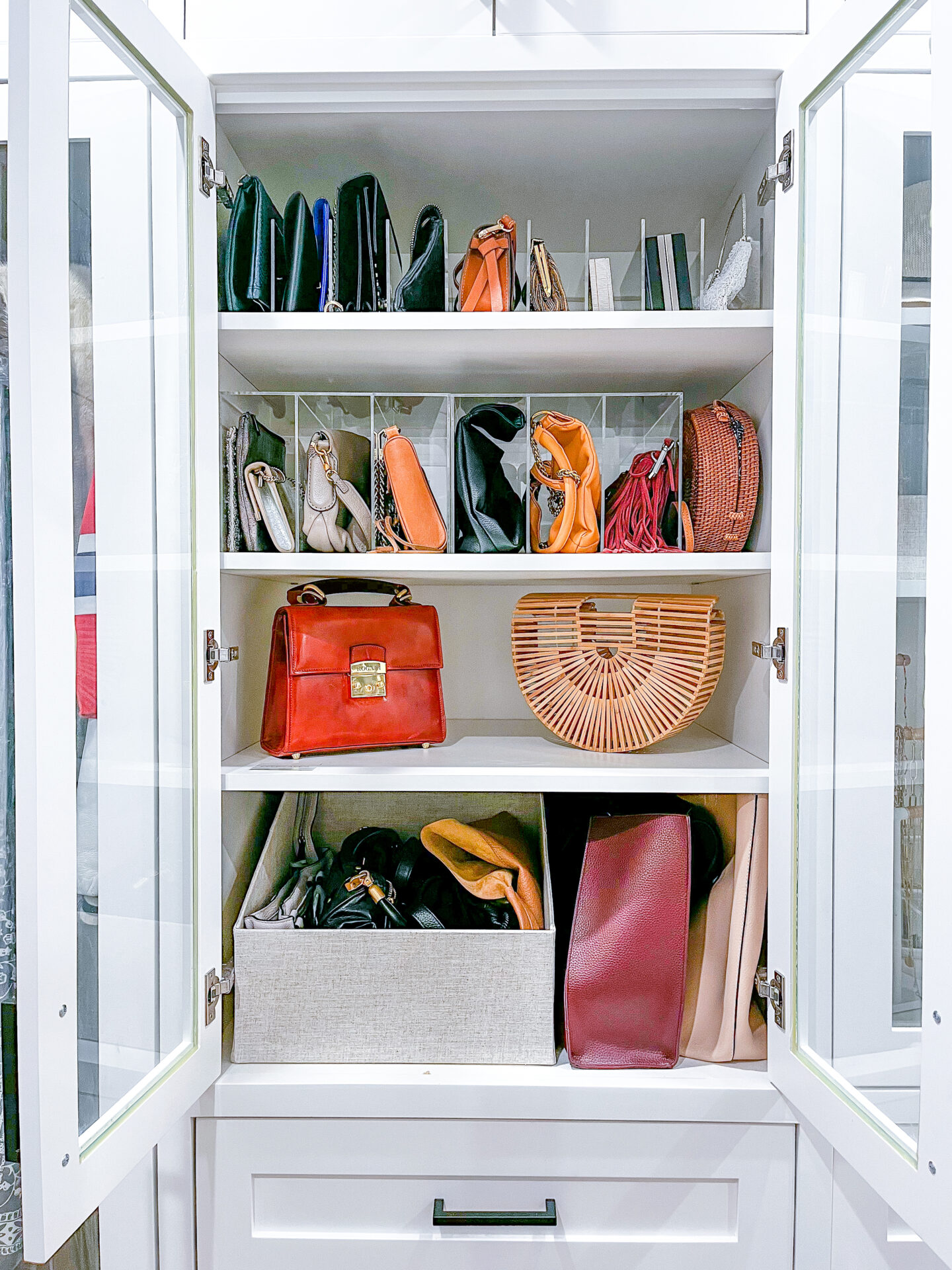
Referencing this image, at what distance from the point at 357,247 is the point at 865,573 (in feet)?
2.56

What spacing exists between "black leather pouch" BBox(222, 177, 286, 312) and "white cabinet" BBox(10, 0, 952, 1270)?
0.05m

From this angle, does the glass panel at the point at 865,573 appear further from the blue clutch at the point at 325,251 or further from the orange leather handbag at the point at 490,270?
the blue clutch at the point at 325,251

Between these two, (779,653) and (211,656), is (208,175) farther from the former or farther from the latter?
(779,653)

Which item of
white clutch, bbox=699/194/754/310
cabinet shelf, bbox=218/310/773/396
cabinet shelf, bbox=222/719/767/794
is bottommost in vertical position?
cabinet shelf, bbox=222/719/767/794

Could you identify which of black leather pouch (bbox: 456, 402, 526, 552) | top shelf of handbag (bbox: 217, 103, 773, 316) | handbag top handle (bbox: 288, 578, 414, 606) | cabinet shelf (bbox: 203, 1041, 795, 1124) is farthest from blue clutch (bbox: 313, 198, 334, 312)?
cabinet shelf (bbox: 203, 1041, 795, 1124)

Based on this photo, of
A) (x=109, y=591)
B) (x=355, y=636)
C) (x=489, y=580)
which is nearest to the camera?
(x=109, y=591)

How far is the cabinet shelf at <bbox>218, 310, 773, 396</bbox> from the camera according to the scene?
3.81 feet

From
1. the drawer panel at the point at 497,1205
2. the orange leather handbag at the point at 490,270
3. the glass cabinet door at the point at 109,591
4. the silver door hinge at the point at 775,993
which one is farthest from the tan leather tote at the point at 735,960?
the orange leather handbag at the point at 490,270

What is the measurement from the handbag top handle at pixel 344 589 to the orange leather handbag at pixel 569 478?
0.89 feet

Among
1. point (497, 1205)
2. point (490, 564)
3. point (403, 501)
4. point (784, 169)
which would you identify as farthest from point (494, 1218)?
point (784, 169)

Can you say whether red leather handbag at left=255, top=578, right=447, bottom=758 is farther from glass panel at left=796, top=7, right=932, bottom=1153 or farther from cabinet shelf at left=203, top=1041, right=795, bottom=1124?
glass panel at left=796, top=7, right=932, bottom=1153

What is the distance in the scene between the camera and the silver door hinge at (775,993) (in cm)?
112

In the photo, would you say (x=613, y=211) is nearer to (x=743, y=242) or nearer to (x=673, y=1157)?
(x=743, y=242)

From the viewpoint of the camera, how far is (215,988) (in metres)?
1.14
